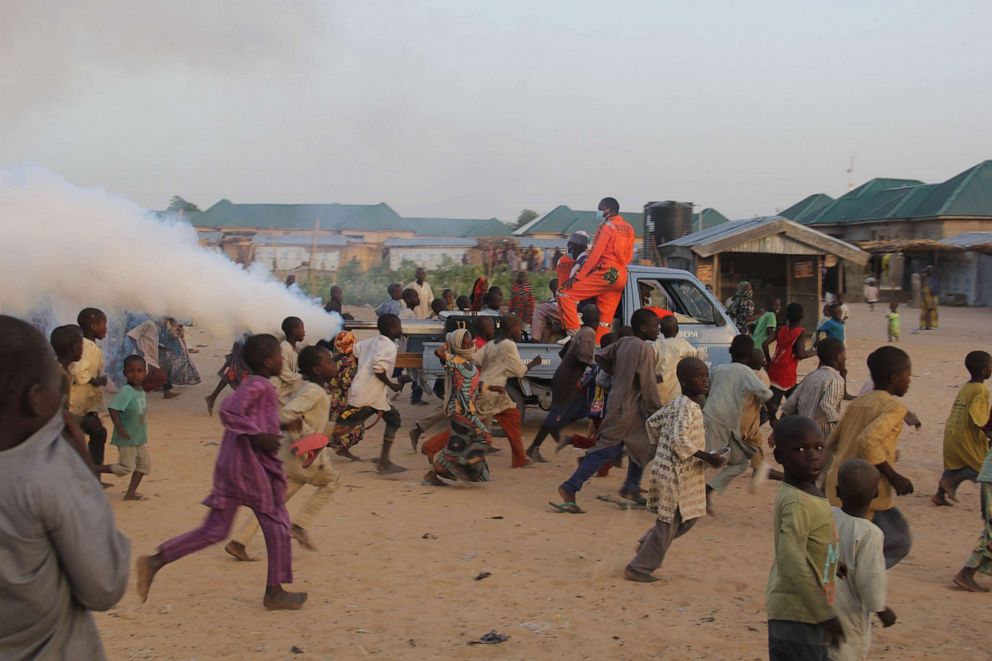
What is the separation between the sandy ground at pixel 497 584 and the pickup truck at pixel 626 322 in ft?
5.83

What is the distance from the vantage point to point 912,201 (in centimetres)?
3944

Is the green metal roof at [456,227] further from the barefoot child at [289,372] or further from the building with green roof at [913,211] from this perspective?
the barefoot child at [289,372]

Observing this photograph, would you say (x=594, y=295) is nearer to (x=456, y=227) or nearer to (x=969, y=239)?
(x=969, y=239)

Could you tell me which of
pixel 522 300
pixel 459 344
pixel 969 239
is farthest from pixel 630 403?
pixel 969 239

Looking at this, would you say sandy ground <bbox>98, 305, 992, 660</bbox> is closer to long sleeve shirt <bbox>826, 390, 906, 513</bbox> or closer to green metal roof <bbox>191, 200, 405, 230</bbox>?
long sleeve shirt <bbox>826, 390, 906, 513</bbox>

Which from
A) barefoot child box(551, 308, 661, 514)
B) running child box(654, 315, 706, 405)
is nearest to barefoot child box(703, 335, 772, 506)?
barefoot child box(551, 308, 661, 514)

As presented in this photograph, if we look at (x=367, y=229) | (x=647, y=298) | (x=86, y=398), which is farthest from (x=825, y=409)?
(x=367, y=229)

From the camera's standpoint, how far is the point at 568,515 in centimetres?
751

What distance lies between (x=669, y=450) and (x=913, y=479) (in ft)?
14.1

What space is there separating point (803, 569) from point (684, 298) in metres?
8.01

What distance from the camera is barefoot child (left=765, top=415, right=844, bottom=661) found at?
3531 millimetres

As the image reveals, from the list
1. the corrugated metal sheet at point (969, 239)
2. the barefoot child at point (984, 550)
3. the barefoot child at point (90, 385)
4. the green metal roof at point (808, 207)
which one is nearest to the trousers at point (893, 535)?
the barefoot child at point (984, 550)

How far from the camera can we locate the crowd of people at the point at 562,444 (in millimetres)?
2209

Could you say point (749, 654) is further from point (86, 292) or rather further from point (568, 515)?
point (86, 292)
